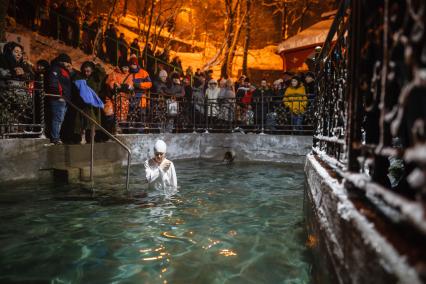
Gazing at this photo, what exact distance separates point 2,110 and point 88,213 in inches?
170

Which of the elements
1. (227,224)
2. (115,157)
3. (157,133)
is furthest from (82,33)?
(227,224)

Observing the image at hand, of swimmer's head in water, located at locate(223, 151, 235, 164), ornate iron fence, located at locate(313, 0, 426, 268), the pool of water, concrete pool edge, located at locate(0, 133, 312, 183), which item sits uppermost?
ornate iron fence, located at locate(313, 0, 426, 268)

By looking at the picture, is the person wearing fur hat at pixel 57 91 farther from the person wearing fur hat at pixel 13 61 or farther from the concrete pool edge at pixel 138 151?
the person wearing fur hat at pixel 13 61

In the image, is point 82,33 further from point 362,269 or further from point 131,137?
point 362,269

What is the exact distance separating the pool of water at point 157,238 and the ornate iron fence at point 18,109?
5.63 feet

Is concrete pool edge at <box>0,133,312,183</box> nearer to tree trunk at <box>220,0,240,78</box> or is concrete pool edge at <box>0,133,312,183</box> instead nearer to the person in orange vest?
the person in orange vest

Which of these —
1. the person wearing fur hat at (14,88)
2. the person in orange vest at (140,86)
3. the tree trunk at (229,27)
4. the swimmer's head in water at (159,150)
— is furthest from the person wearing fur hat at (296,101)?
the tree trunk at (229,27)

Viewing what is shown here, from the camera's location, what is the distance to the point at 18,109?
27.9ft

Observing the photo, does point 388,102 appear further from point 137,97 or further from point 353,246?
point 137,97

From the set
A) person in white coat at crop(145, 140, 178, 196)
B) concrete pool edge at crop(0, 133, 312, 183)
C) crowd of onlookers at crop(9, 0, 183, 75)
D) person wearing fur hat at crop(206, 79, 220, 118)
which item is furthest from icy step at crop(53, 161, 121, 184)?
crowd of onlookers at crop(9, 0, 183, 75)

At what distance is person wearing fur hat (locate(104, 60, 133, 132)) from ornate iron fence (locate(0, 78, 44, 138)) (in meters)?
2.62

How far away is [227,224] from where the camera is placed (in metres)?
5.30

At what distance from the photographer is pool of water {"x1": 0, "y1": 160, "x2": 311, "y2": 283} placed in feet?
11.6

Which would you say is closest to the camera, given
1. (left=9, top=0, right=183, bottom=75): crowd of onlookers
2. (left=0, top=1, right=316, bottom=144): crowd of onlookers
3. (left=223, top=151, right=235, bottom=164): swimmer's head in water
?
(left=0, top=1, right=316, bottom=144): crowd of onlookers
